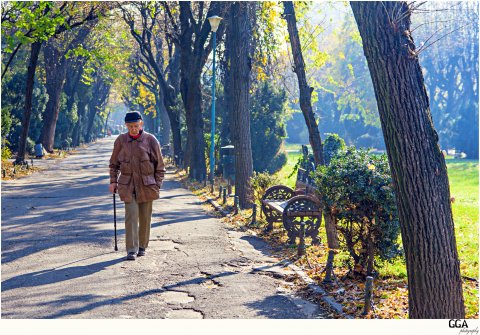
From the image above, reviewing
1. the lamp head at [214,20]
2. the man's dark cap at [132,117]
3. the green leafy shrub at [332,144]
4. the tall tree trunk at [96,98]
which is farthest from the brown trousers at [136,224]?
the tall tree trunk at [96,98]

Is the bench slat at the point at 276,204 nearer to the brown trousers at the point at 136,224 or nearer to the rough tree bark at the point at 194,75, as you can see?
the brown trousers at the point at 136,224

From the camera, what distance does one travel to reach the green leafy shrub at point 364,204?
8.43 metres

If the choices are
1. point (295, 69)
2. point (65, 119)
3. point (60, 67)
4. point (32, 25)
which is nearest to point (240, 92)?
point (295, 69)

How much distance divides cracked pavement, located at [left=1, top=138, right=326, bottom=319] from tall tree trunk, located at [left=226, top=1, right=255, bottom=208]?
56.7 inches

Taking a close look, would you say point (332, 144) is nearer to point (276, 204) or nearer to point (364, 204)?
point (276, 204)

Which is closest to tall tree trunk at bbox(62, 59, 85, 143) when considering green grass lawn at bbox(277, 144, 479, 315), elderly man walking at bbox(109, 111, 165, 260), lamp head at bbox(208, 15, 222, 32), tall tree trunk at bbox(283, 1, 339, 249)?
green grass lawn at bbox(277, 144, 479, 315)

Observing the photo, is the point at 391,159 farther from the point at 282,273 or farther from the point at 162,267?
the point at 162,267

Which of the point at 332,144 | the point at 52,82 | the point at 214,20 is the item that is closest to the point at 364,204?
the point at 332,144

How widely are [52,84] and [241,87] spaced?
28110 mm

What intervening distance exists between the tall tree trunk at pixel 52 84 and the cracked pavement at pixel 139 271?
27152 mm

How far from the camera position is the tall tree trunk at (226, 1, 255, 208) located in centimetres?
1656

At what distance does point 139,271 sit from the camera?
30.1ft

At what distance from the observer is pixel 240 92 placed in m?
16.9

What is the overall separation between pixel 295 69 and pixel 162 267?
475cm
